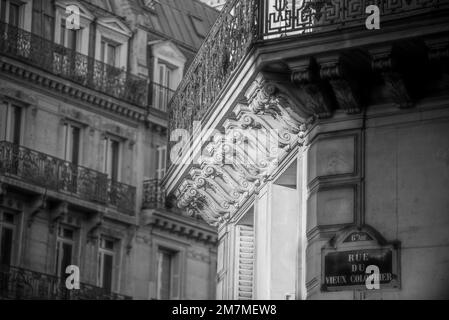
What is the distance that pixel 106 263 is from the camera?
5356cm

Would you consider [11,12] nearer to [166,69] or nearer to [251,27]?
[166,69]

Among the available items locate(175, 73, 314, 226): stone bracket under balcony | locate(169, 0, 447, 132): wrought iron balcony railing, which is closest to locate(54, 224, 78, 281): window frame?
locate(175, 73, 314, 226): stone bracket under balcony

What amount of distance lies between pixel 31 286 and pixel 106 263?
4.05 meters

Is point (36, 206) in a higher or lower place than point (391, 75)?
higher

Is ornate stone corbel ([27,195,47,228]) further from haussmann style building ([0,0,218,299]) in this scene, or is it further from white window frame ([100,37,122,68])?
white window frame ([100,37,122,68])

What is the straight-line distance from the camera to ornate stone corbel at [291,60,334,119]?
69.6ft

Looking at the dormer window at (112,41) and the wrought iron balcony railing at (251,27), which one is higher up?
the dormer window at (112,41)

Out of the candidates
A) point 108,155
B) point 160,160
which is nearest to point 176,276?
point 160,160

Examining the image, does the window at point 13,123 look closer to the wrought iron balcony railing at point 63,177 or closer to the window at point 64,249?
the wrought iron balcony railing at point 63,177

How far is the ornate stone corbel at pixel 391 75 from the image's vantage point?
2050cm

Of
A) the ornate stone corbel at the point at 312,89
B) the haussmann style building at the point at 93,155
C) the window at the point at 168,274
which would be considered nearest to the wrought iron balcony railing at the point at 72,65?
the haussmann style building at the point at 93,155

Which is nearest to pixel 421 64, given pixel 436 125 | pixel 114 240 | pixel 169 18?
pixel 436 125

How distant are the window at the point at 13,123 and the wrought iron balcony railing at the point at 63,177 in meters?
0.36

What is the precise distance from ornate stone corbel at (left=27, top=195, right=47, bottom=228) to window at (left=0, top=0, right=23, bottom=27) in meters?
5.06
